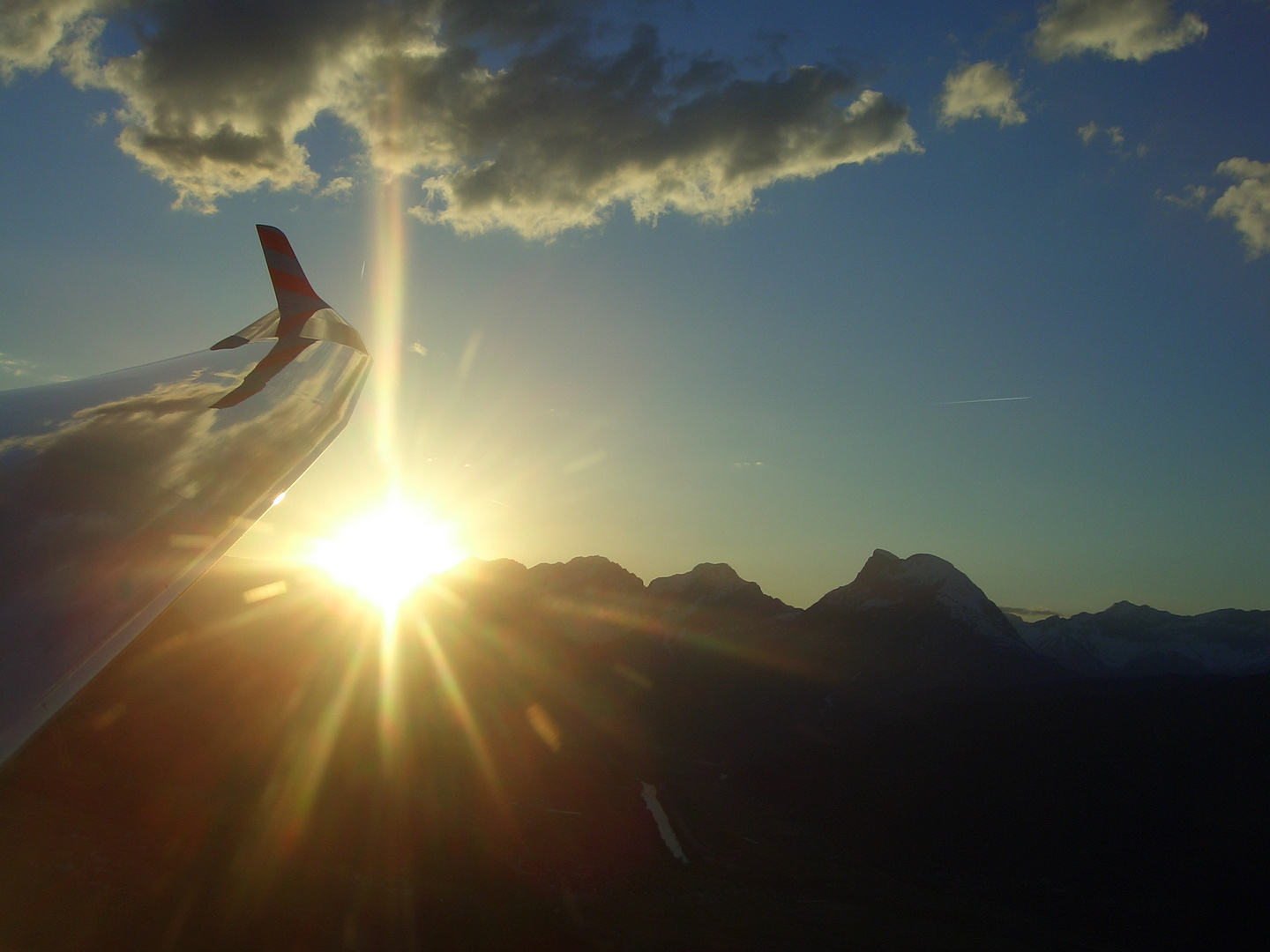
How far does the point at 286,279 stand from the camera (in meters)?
12.5

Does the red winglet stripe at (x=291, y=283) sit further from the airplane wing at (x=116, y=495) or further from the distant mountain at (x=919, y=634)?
the distant mountain at (x=919, y=634)

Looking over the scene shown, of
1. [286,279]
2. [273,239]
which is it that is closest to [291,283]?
[286,279]

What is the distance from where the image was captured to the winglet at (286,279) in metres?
12.3

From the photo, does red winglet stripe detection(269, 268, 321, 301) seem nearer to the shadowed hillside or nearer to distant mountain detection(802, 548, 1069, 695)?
the shadowed hillside

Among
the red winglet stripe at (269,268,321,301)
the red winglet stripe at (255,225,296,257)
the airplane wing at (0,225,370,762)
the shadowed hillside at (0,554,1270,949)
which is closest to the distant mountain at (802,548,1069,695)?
the shadowed hillside at (0,554,1270,949)

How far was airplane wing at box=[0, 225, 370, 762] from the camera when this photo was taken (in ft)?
8.83

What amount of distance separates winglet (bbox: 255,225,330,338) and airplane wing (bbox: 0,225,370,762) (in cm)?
417

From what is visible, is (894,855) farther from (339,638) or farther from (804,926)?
(339,638)

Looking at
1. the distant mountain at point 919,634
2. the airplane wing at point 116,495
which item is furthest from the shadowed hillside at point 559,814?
the distant mountain at point 919,634

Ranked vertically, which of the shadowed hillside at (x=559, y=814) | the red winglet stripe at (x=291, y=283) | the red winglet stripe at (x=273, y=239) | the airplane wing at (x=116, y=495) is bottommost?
the shadowed hillside at (x=559, y=814)

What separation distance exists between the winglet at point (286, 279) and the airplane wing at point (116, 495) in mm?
4173

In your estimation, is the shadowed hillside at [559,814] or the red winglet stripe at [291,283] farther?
the shadowed hillside at [559,814]

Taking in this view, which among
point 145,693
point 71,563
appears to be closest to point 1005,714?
point 145,693

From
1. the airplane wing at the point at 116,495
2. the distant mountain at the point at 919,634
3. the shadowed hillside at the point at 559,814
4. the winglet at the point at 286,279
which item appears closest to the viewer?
the airplane wing at the point at 116,495
